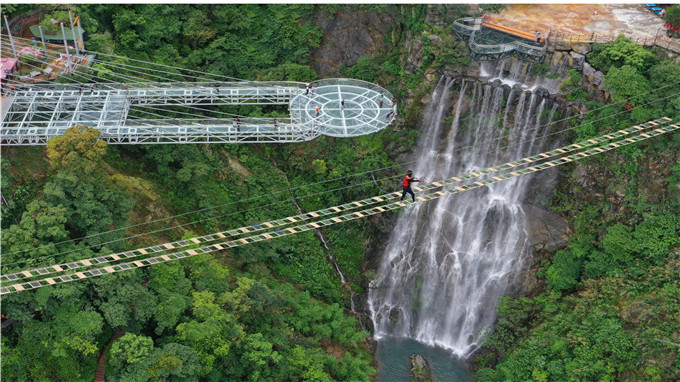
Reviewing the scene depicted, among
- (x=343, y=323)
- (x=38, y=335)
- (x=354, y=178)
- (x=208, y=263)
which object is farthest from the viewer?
(x=354, y=178)

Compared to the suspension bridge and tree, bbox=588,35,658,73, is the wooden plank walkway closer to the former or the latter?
the suspension bridge

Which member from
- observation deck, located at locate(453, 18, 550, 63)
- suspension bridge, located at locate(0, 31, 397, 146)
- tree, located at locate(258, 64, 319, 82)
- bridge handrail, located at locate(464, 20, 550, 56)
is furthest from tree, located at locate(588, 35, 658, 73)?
tree, located at locate(258, 64, 319, 82)

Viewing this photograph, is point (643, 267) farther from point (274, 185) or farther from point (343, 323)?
point (274, 185)

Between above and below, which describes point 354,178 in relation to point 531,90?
below

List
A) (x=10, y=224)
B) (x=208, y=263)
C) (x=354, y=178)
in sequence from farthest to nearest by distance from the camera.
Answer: (x=354, y=178)
(x=208, y=263)
(x=10, y=224)

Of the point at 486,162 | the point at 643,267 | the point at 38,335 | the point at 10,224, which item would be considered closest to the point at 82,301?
the point at 38,335

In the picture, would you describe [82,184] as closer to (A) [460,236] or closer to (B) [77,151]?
(B) [77,151]

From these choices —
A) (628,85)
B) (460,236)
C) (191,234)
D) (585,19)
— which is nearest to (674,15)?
(585,19)
